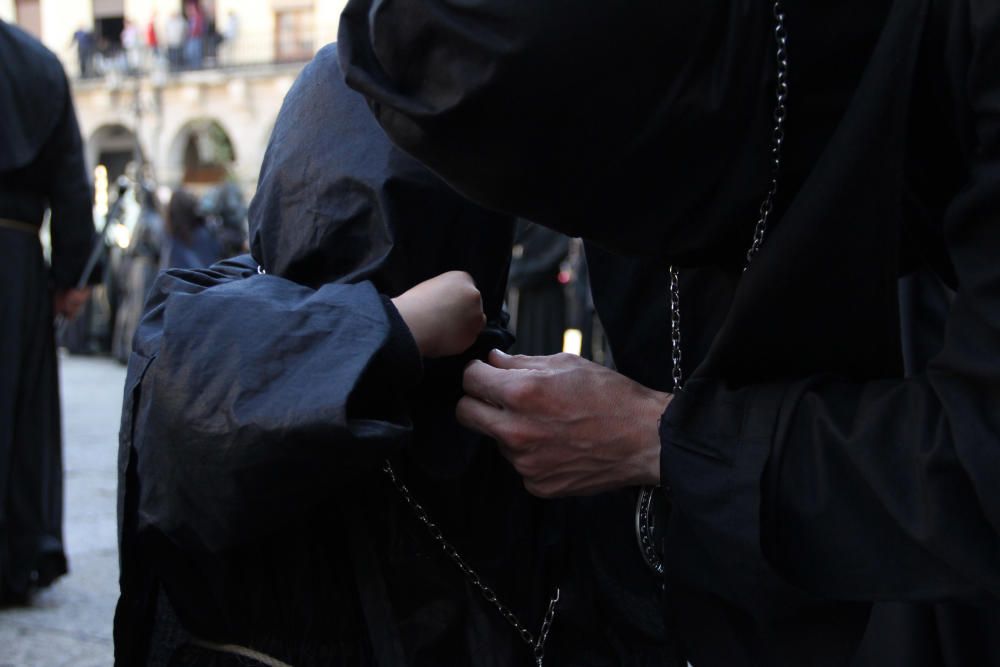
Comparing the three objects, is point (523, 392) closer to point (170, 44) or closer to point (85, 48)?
point (170, 44)

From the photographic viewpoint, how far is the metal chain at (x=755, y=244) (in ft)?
3.84

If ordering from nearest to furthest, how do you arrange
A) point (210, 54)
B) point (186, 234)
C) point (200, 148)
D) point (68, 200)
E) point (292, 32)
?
point (68, 200) → point (186, 234) → point (292, 32) → point (210, 54) → point (200, 148)

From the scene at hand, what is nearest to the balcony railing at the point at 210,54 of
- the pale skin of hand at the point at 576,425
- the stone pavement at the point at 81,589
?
the stone pavement at the point at 81,589

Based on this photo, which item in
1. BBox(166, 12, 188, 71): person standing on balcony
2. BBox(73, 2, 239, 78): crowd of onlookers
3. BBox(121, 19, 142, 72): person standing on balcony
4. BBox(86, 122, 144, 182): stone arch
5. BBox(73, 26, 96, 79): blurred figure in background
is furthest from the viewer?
BBox(86, 122, 144, 182): stone arch

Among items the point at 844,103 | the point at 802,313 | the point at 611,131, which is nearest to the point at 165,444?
the point at 611,131

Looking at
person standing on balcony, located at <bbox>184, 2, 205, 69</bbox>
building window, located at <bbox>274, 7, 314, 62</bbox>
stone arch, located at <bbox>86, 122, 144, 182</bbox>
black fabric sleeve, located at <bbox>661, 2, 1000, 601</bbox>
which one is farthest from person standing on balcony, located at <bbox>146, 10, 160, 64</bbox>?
black fabric sleeve, located at <bbox>661, 2, 1000, 601</bbox>

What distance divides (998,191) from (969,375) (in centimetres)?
16

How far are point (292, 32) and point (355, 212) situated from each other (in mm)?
32685

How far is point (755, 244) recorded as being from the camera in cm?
127

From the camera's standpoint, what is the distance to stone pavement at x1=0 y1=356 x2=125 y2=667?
3.30 m

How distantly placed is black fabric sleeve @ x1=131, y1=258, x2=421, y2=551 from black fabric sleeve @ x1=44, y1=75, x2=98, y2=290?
2841mm

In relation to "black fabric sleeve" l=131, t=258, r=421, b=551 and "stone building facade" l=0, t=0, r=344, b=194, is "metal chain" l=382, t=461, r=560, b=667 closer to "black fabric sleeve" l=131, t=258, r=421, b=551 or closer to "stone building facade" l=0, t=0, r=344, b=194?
"black fabric sleeve" l=131, t=258, r=421, b=551

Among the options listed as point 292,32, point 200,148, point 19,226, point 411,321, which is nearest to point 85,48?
point 200,148

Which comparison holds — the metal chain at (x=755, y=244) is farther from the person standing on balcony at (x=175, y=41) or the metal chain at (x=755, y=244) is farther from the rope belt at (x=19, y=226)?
the person standing on balcony at (x=175, y=41)
